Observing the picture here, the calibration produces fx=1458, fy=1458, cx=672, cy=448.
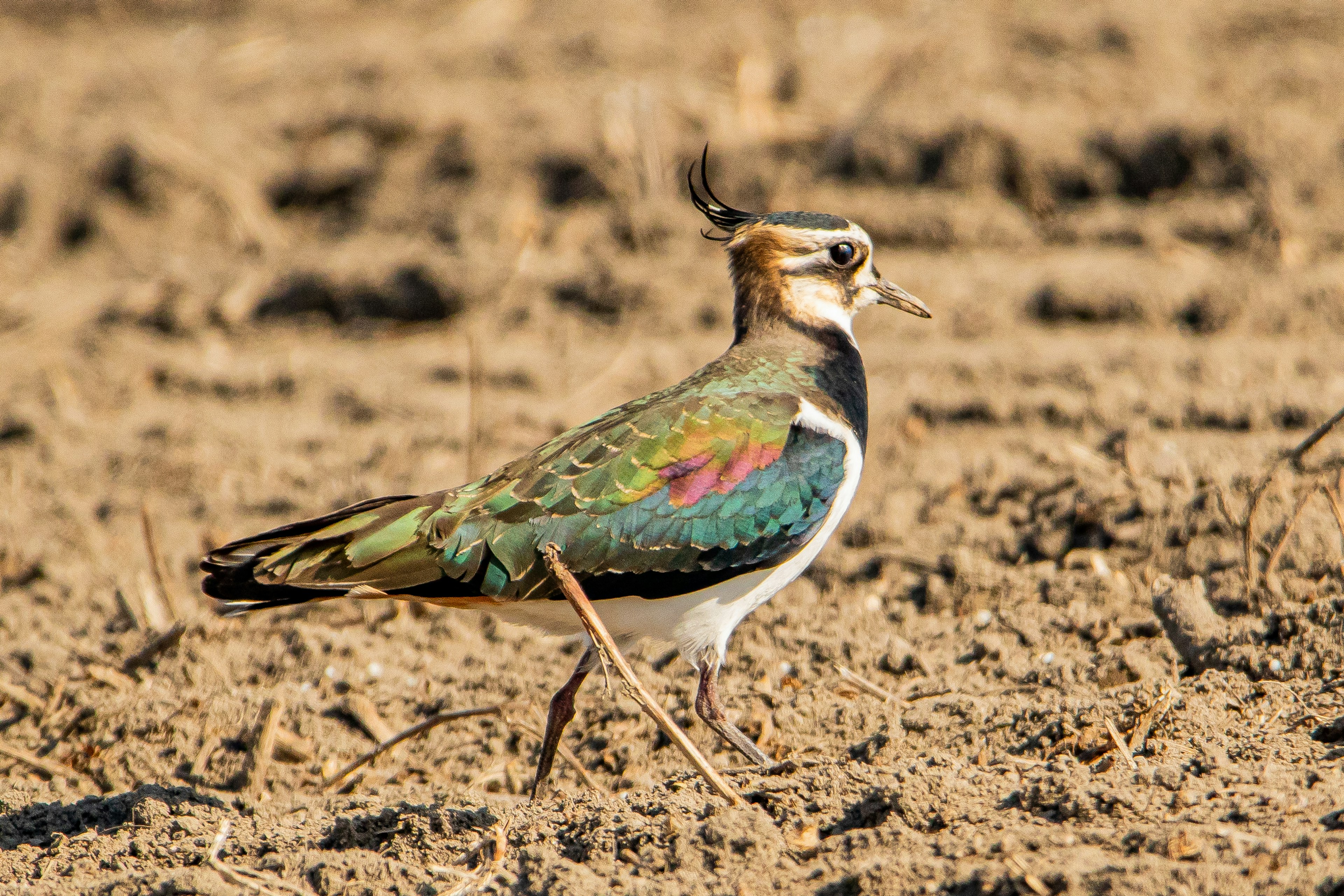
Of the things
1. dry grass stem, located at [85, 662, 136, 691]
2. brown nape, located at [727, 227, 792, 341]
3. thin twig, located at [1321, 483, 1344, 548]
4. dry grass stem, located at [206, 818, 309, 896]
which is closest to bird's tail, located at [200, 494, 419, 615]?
dry grass stem, located at [85, 662, 136, 691]

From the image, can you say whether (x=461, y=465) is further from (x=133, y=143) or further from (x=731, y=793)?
(x=133, y=143)

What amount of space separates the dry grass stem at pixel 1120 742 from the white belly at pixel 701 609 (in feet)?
3.95

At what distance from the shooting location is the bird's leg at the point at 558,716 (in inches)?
194

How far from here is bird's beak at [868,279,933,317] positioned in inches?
235

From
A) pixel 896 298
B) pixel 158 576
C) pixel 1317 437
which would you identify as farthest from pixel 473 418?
pixel 1317 437

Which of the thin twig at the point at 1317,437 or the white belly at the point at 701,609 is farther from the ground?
the thin twig at the point at 1317,437

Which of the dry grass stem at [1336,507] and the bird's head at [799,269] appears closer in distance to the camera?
the dry grass stem at [1336,507]

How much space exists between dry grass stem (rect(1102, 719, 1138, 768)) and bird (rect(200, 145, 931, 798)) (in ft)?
3.69

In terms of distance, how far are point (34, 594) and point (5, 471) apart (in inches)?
67.1

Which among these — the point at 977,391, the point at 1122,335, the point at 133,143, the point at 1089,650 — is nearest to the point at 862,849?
the point at 1089,650

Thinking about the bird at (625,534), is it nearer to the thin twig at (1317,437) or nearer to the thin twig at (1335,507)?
the thin twig at (1317,437)

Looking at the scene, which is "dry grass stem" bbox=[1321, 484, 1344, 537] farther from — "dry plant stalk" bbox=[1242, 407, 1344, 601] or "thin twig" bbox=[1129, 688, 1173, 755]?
"thin twig" bbox=[1129, 688, 1173, 755]

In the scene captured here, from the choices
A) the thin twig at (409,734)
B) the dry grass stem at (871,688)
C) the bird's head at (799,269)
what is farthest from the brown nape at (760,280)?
the thin twig at (409,734)

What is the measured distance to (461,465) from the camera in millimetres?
7742
